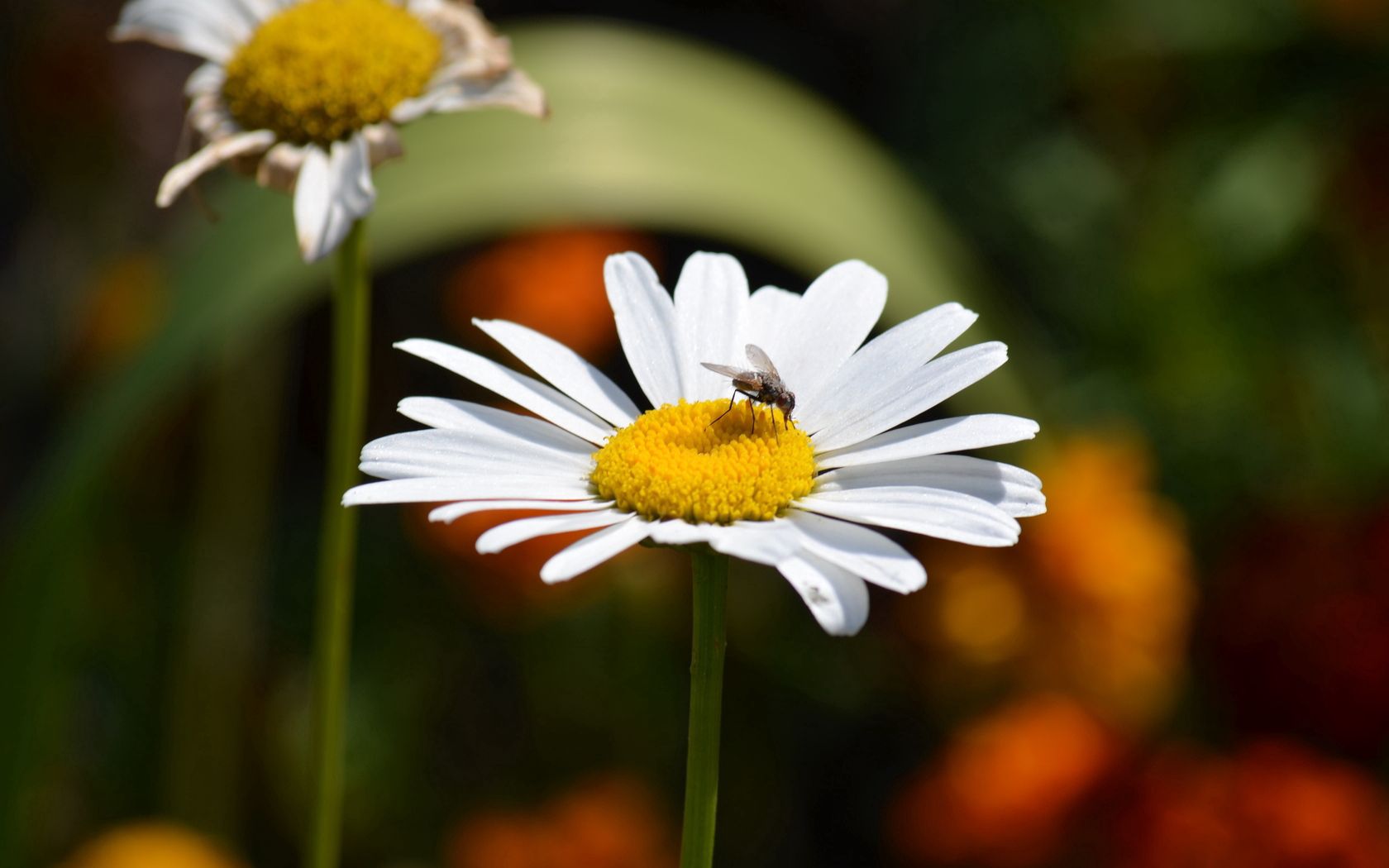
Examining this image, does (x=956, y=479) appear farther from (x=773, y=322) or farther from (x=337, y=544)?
(x=337, y=544)

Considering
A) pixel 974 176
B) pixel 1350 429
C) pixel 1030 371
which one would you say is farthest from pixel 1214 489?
pixel 974 176

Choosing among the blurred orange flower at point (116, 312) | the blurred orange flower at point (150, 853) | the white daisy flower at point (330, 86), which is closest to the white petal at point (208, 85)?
the white daisy flower at point (330, 86)

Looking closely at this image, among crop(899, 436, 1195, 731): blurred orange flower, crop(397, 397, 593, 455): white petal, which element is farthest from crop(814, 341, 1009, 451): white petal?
crop(899, 436, 1195, 731): blurred orange flower

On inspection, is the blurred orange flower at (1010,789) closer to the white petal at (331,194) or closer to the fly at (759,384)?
the fly at (759,384)

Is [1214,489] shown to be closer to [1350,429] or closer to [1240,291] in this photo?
[1350,429]

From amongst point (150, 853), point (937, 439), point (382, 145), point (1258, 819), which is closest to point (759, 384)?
point (937, 439)

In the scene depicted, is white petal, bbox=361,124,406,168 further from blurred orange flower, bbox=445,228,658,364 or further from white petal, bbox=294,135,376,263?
blurred orange flower, bbox=445,228,658,364
